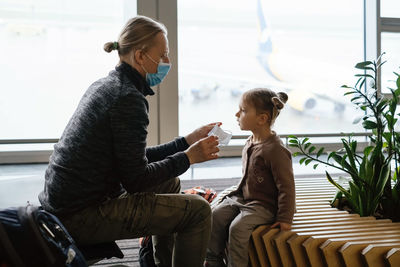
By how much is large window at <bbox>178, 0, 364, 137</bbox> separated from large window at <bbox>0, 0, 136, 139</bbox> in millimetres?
940

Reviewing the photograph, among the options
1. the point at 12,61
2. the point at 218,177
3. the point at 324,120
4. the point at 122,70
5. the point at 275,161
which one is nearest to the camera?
the point at 122,70

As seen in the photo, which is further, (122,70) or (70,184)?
(122,70)

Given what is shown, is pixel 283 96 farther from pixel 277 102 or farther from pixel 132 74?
pixel 132 74

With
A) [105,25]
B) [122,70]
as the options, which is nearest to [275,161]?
[122,70]

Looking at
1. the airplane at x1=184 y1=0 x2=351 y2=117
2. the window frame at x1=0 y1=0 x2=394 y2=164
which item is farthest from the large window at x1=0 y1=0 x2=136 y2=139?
the airplane at x1=184 y1=0 x2=351 y2=117

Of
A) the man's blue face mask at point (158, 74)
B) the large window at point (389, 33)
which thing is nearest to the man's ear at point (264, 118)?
the man's blue face mask at point (158, 74)

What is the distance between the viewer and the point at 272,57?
5977 mm

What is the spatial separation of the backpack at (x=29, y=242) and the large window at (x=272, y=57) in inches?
162

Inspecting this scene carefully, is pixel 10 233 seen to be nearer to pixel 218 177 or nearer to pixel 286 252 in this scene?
pixel 286 252

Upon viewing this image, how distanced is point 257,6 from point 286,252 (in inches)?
174

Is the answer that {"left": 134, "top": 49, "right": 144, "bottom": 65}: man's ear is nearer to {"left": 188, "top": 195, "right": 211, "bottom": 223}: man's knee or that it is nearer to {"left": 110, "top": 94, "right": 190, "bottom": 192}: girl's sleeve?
{"left": 110, "top": 94, "right": 190, "bottom": 192}: girl's sleeve

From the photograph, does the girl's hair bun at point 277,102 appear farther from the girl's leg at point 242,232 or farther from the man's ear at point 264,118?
the girl's leg at point 242,232

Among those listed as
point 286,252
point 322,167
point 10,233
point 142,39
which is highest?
point 142,39

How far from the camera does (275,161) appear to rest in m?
2.07
